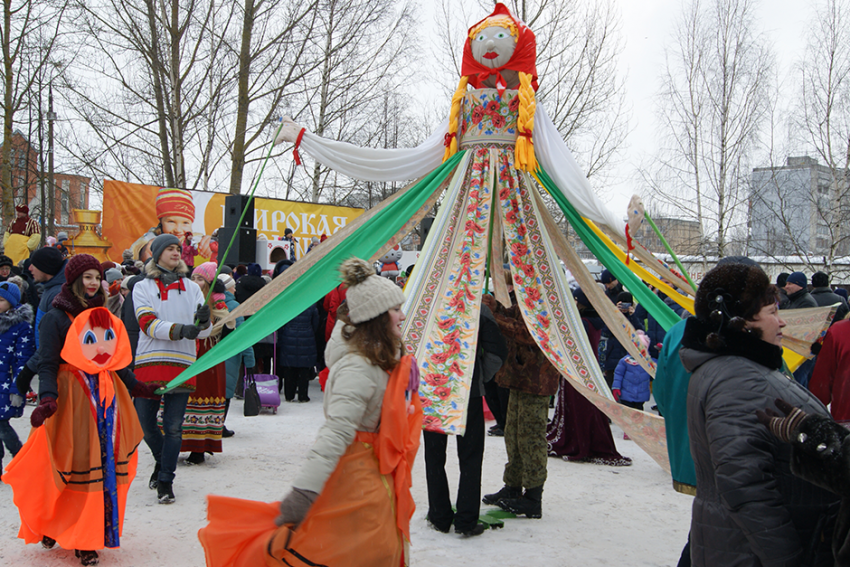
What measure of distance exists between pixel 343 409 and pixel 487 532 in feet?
7.03

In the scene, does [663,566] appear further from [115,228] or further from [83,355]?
[115,228]

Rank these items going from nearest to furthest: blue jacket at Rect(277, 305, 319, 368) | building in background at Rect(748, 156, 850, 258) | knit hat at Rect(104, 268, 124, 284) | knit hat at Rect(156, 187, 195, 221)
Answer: knit hat at Rect(104, 268, 124, 284), blue jacket at Rect(277, 305, 319, 368), knit hat at Rect(156, 187, 195, 221), building in background at Rect(748, 156, 850, 258)

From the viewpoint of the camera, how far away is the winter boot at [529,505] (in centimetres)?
440

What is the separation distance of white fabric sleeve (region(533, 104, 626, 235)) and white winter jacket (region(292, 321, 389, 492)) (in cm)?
222

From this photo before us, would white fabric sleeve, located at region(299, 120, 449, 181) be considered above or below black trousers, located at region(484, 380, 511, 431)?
above

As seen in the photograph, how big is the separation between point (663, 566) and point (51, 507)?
10.9 ft

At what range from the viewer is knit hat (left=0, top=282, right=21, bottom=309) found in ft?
15.9

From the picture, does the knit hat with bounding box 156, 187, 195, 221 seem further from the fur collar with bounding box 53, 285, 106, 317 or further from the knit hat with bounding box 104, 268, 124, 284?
the fur collar with bounding box 53, 285, 106, 317

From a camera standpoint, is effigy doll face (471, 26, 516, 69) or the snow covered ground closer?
the snow covered ground

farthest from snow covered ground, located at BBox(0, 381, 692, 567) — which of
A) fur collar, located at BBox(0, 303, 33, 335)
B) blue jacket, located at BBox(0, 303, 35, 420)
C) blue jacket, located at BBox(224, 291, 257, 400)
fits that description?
fur collar, located at BBox(0, 303, 33, 335)

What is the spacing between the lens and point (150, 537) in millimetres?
3963

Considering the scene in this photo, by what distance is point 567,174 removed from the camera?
436cm

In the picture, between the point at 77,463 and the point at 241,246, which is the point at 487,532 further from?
the point at 241,246

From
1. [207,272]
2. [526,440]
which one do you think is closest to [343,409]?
[526,440]
